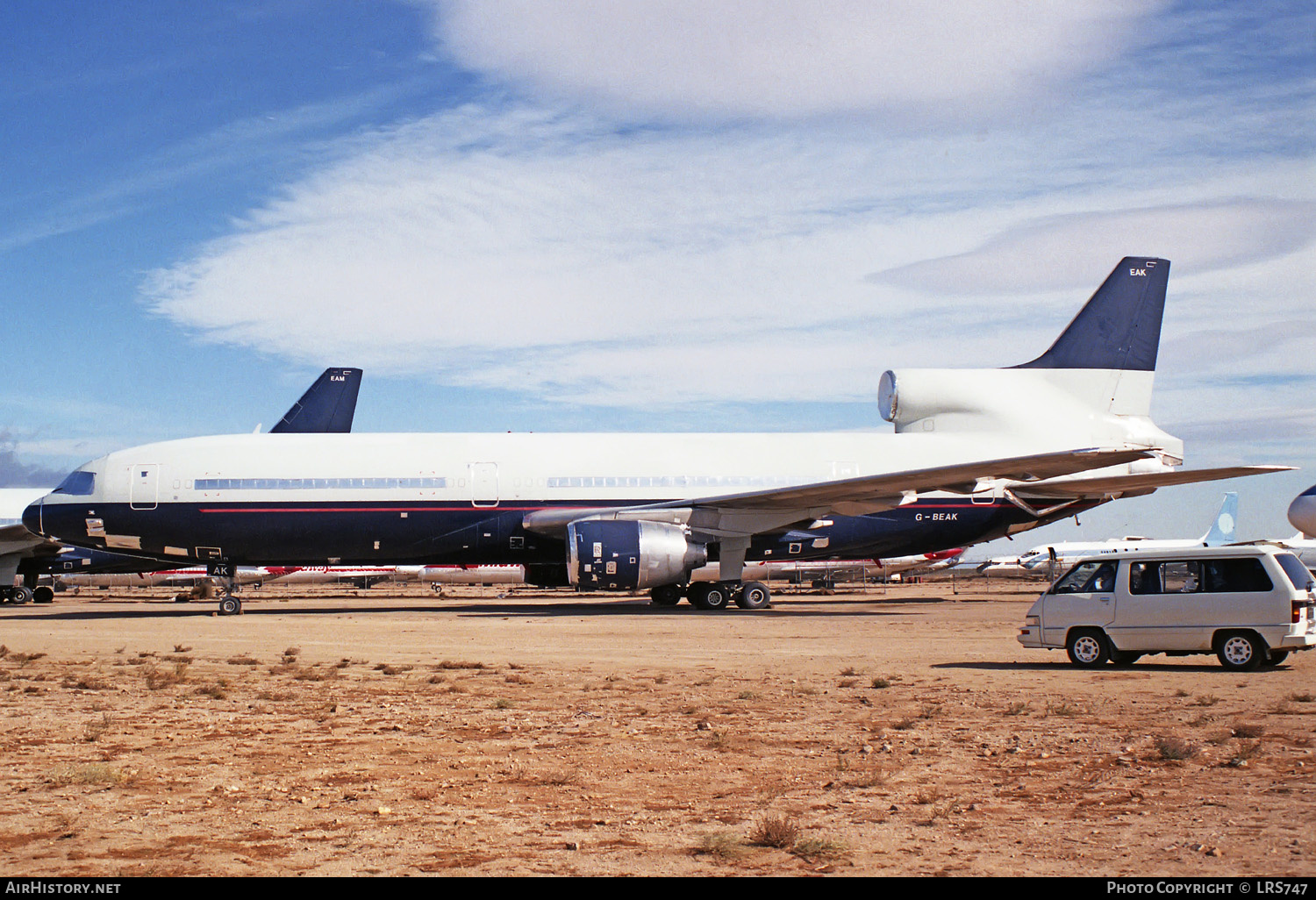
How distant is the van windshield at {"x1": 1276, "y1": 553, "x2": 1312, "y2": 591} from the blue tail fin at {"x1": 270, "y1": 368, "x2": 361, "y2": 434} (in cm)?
3896

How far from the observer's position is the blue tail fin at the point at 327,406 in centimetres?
4697

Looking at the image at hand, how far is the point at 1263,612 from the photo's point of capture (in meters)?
14.0

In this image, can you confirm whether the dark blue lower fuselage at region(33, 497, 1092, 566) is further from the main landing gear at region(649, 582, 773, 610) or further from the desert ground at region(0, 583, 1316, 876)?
the desert ground at region(0, 583, 1316, 876)

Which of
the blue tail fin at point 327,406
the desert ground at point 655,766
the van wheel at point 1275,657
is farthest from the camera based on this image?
the blue tail fin at point 327,406

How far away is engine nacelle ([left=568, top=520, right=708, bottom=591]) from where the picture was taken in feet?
88.5

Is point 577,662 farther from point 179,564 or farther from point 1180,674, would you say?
point 179,564

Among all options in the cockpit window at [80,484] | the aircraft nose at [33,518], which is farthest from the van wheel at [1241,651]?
the aircraft nose at [33,518]

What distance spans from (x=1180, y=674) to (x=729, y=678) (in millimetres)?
5585

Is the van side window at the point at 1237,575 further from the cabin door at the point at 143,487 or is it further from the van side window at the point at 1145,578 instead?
the cabin door at the point at 143,487

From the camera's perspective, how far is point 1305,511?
1117 inches

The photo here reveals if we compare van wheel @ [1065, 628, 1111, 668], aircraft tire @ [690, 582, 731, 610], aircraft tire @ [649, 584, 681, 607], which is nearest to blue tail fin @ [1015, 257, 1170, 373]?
aircraft tire @ [690, 582, 731, 610]

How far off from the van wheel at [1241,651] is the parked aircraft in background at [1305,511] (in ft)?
54.2

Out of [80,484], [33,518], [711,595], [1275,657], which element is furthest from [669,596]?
[1275,657]
